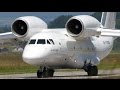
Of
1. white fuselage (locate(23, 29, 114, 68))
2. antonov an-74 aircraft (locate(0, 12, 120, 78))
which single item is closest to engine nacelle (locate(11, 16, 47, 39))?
antonov an-74 aircraft (locate(0, 12, 120, 78))

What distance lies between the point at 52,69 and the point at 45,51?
88.5 inches

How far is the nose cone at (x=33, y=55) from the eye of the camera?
66.2 feet

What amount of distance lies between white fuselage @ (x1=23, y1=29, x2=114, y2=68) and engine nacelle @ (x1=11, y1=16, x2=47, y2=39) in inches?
23.9

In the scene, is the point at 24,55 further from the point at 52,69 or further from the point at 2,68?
the point at 2,68

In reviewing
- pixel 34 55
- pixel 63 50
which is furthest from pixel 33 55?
pixel 63 50

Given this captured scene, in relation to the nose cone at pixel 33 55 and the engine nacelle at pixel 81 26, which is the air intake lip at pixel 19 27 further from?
the nose cone at pixel 33 55

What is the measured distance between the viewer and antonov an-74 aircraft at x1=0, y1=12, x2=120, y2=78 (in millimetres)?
20875

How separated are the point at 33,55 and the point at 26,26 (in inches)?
154

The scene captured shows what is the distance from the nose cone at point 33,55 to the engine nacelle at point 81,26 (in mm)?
2497

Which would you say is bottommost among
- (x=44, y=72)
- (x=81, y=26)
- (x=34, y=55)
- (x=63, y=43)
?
(x=44, y=72)

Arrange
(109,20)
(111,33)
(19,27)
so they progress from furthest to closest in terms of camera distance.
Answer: (109,20) < (19,27) < (111,33)

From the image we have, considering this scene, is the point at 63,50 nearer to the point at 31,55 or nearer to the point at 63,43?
the point at 63,43

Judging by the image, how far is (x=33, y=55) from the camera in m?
20.2


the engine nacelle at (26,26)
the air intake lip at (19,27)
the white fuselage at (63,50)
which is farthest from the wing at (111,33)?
the air intake lip at (19,27)
